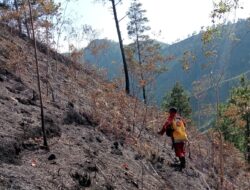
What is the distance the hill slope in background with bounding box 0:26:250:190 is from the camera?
847 cm

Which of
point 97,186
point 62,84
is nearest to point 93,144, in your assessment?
point 97,186

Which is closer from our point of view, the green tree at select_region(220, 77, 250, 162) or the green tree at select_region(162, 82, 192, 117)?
the green tree at select_region(220, 77, 250, 162)

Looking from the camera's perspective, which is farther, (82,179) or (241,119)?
(241,119)

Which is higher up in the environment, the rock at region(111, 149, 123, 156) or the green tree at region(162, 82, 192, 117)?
the green tree at region(162, 82, 192, 117)

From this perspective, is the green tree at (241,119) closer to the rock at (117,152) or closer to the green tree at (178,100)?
the green tree at (178,100)

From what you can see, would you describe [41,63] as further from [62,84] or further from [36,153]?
[36,153]

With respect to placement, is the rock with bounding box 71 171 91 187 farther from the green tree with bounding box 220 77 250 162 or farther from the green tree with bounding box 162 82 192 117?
the green tree with bounding box 162 82 192 117

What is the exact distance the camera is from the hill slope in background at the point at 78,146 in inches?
333

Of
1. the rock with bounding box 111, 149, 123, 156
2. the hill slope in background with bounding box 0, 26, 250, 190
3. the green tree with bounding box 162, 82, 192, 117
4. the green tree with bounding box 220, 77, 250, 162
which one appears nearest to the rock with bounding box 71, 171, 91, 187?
the hill slope in background with bounding box 0, 26, 250, 190

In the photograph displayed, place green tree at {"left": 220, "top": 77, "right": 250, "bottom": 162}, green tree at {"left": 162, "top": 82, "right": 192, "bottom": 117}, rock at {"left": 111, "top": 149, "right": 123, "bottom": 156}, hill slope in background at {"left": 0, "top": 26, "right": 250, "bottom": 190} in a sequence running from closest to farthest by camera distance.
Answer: hill slope in background at {"left": 0, "top": 26, "right": 250, "bottom": 190}
rock at {"left": 111, "top": 149, "right": 123, "bottom": 156}
green tree at {"left": 220, "top": 77, "right": 250, "bottom": 162}
green tree at {"left": 162, "top": 82, "right": 192, "bottom": 117}

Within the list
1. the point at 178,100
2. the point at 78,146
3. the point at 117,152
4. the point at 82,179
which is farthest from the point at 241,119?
the point at 82,179

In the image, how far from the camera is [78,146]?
35.2ft

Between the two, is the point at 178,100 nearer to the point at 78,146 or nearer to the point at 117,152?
the point at 117,152

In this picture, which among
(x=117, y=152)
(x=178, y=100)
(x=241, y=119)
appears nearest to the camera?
(x=117, y=152)
